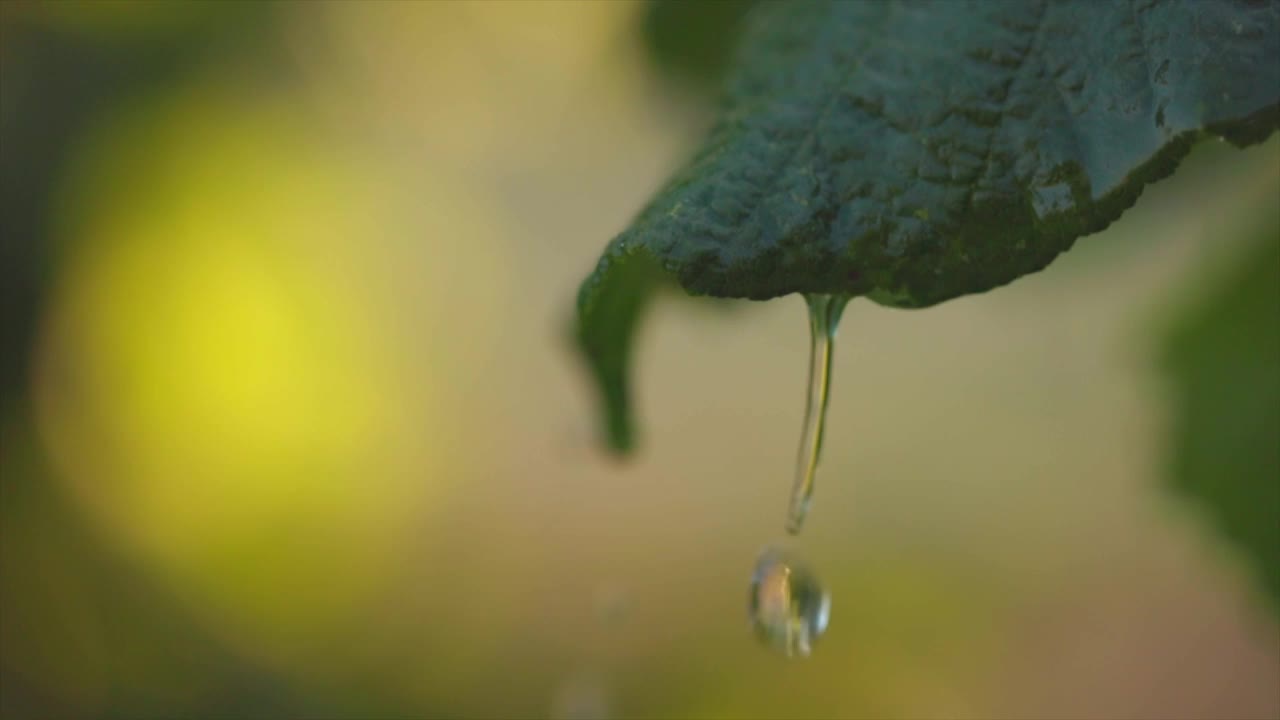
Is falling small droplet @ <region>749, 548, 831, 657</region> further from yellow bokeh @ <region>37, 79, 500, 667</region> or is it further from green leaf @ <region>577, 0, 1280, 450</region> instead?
yellow bokeh @ <region>37, 79, 500, 667</region>

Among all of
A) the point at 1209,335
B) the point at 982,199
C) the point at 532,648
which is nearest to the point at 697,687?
the point at 532,648

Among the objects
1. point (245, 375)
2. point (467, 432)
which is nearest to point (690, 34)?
point (245, 375)

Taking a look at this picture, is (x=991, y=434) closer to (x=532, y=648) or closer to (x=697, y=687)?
(x=697, y=687)

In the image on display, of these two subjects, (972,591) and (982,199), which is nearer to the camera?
(982,199)

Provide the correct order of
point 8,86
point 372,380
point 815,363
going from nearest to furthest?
1. point 815,363
2. point 8,86
3. point 372,380

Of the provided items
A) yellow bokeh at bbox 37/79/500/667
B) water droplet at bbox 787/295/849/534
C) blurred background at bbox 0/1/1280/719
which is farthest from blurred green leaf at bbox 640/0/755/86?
yellow bokeh at bbox 37/79/500/667

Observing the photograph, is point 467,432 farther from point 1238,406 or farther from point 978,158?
point 978,158

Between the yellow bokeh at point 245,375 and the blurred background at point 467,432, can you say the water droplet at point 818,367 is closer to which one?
the blurred background at point 467,432

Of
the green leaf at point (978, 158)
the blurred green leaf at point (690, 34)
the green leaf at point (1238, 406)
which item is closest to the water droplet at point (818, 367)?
the green leaf at point (978, 158)
